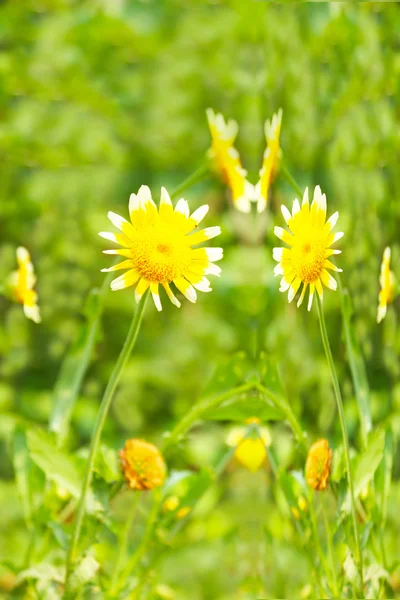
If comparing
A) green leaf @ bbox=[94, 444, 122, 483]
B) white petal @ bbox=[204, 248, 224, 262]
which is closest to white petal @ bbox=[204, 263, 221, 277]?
white petal @ bbox=[204, 248, 224, 262]

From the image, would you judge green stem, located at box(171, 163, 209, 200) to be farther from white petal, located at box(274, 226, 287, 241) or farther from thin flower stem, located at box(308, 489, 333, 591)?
Result: thin flower stem, located at box(308, 489, 333, 591)

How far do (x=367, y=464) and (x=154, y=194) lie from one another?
0.22 meters

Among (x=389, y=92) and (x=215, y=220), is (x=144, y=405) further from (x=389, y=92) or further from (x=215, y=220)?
(x=389, y=92)

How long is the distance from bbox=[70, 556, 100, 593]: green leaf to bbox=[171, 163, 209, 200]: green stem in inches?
7.8

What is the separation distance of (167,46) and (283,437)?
23 centimetres

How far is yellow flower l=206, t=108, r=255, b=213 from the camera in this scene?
43 centimetres

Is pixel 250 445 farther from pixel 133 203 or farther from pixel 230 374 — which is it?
pixel 133 203

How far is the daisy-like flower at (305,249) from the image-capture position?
1.49ft

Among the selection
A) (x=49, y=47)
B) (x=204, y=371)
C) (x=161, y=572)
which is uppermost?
(x=49, y=47)

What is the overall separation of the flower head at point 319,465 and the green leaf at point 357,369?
0.10 feet

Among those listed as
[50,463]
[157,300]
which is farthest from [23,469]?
[157,300]

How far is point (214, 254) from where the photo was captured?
17.0 inches

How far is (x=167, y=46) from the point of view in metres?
0.42

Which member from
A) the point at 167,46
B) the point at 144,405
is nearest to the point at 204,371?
the point at 144,405
